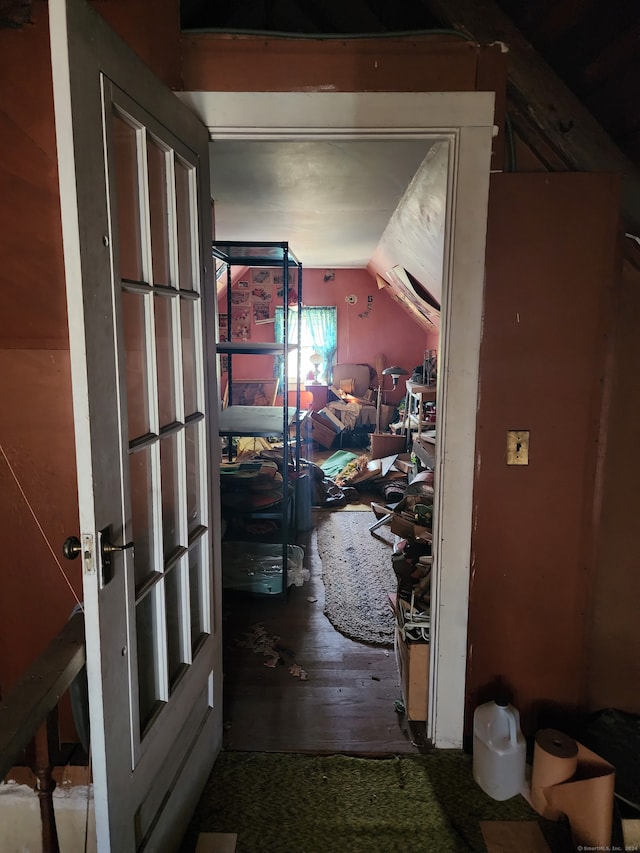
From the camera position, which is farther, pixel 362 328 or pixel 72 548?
pixel 362 328

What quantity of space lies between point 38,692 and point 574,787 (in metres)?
1.43

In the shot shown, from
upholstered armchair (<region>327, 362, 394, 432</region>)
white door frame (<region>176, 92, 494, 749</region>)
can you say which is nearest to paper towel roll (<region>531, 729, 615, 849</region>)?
white door frame (<region>176, 92, 494, 749</region>)

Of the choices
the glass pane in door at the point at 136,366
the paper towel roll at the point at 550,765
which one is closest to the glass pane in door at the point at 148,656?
the glass pane in door at the point at 136,366

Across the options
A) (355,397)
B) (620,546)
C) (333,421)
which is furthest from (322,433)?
(620,546)

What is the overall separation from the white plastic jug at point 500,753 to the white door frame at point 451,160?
0.52 meters

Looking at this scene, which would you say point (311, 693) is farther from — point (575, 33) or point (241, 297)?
point (241, 297)

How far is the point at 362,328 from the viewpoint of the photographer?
715cm

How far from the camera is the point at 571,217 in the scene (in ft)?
5.21

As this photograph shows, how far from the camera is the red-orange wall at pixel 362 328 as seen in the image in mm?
7039

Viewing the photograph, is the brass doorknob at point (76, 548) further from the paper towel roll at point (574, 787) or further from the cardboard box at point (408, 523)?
the cardboard box at point (408, 523)

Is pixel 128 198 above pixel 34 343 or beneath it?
above

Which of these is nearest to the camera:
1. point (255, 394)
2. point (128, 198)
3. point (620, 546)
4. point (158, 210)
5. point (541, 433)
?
point (128, 198)

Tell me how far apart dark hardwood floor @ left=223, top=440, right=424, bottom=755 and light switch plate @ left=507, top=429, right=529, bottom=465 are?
105 centimetres

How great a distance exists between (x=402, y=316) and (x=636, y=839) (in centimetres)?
625
